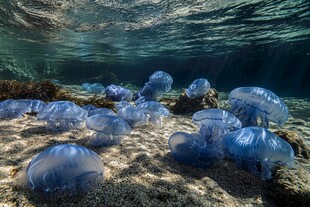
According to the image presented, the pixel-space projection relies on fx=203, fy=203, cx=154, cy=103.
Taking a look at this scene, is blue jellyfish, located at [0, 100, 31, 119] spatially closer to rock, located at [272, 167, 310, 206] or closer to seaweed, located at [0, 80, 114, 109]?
seaweed, located at [0, 80, 114, 109]

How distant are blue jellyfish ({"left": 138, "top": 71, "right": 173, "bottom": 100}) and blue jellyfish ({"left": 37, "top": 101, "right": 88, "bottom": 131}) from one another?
3925mm

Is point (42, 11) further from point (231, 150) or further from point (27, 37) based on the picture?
point (231, 150)

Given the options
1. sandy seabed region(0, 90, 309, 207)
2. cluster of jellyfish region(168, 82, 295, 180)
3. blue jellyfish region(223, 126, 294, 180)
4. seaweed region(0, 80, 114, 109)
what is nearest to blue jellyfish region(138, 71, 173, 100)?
seaweed region(0, 80, 114, 109)

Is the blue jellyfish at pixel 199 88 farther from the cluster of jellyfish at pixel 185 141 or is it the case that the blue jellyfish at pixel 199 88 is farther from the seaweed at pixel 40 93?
the seaweed at pixel 40 93

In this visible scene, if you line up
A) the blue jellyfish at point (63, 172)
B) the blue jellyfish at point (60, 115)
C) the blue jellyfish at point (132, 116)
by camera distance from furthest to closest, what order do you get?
the blue jellyfish at point (132, 116), the blue jellyfish at point (60, 115), the blue jellyfish at point (63, 172)

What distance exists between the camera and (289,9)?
13.3 m

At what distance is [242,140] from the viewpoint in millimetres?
2682


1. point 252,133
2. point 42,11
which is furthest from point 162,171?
point 42,11

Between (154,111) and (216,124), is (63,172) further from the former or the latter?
(154,111)

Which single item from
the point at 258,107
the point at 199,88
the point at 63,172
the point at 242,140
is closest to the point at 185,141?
the point at 242,140

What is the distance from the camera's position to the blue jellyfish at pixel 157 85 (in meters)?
7.24

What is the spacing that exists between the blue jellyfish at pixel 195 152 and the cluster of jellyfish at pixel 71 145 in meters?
0.89

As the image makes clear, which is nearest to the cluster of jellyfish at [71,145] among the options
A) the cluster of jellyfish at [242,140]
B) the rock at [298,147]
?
the cluster of jellyfish at [242,140]

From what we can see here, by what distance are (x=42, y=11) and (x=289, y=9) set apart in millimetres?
15797
